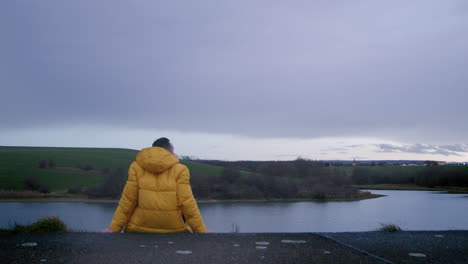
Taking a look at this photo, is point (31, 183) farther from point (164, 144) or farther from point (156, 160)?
point (156, 160)

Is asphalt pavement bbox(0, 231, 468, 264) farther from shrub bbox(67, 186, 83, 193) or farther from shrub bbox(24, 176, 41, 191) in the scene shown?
shrub bbox(67, 186, 83, 193)

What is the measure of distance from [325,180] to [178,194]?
196 feet

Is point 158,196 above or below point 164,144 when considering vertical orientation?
below

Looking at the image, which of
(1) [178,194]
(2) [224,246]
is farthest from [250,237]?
(1) [178,194]

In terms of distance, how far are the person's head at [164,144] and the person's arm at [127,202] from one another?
11.2 inches

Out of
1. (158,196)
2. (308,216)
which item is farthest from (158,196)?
(308,216)

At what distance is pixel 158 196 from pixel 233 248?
922mm

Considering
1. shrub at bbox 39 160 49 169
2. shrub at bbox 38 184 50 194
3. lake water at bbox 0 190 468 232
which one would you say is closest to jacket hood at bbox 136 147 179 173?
lake water at bbox 0 190 468 232

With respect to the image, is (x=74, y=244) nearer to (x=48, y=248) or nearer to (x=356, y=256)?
(x=48, y=248)

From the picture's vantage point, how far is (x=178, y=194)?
358 centimetres

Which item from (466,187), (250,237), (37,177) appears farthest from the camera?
(466,187)

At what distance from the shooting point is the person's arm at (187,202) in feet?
11.7

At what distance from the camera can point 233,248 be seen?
3.01 metres

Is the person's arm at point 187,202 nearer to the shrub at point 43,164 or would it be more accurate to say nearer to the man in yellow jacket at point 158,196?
the man in yellow jacket at point 158,196
